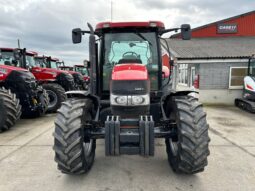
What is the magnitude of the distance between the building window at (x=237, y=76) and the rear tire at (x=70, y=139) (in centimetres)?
1052

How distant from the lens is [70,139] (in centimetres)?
308

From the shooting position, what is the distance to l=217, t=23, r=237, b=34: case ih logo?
20.2m

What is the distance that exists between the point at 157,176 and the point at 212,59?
9.79 m

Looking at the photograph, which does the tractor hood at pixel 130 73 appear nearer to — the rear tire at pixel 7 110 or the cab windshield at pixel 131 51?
the cab windshield at pixel 131 51

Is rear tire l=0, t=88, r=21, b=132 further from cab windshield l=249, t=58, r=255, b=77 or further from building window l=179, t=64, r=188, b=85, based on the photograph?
building window l=179, t=64, r=188, b=85

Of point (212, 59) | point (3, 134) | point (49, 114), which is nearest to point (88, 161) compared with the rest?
point (3, 134)

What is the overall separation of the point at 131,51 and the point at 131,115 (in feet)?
4.23

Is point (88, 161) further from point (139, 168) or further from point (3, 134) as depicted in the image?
point (3, 134)

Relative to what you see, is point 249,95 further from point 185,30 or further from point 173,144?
point 173,144

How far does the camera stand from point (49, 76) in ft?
32.6

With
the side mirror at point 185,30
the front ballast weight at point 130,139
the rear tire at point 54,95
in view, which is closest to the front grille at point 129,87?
the front ballast weight at point 130,139

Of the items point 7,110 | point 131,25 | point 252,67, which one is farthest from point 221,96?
point 7,110

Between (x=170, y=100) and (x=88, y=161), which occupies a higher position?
(x=170, y=100)

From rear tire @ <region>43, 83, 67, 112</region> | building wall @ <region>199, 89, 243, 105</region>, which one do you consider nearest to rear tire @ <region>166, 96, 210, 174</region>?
rear tire @ <region>43, 83, 67, 112</region>
